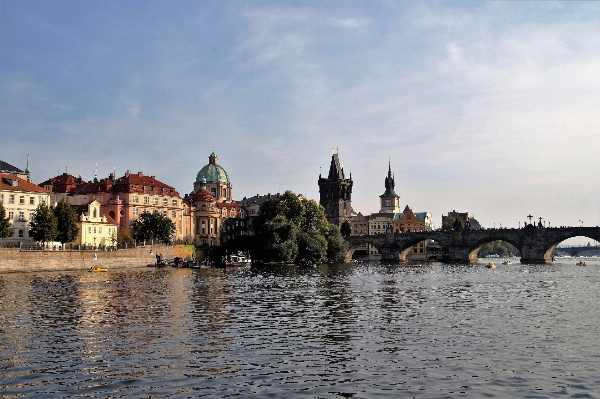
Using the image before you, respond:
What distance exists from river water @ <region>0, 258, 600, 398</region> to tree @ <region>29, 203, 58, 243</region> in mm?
48884

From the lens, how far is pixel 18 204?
361ft

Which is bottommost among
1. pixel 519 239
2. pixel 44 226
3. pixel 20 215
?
pixel 519 239

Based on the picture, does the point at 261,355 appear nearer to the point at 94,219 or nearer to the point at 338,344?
the point at 338,344

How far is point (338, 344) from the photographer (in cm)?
3244

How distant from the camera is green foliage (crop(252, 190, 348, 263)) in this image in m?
145

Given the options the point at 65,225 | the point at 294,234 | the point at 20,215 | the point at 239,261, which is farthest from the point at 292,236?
the point at 20,215

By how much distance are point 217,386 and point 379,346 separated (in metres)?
10.4

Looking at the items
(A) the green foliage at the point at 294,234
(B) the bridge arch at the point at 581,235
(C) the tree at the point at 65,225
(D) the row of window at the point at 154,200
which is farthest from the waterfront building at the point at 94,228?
(B) the bridge arch at the point at 581,235

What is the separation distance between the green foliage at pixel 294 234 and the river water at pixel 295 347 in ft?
290

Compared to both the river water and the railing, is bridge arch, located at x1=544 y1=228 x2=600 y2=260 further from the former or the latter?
the river water

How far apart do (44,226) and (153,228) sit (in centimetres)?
3619

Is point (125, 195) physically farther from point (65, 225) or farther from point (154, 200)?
point (65, 225)

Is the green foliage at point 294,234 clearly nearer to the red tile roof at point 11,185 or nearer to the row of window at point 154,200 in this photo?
the row of window at point 154,200

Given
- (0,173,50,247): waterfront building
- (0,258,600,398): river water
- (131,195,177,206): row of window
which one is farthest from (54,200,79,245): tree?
(0,258,600,398): river water
